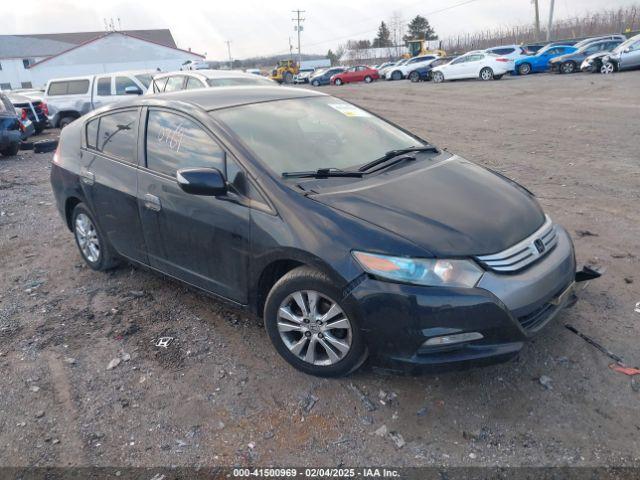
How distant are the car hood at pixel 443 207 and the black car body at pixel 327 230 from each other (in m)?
0.01

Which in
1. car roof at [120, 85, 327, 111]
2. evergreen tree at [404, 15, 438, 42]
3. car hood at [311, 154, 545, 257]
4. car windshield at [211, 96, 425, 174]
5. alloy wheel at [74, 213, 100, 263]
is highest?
evergreen tree at [404, 15, 438, 42]

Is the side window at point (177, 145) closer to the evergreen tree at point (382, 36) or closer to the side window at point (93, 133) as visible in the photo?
the side window at point (93, 133)

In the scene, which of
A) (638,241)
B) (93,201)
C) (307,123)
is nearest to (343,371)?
(307,123)

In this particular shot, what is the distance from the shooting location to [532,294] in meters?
2.87

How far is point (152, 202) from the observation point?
3.94 meters

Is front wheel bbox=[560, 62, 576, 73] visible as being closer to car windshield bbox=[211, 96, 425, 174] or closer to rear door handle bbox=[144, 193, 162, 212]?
car windshield bbox=[211, 96, 425, 174]

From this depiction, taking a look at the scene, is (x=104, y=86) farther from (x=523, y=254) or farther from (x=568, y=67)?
(x=568, y=67)

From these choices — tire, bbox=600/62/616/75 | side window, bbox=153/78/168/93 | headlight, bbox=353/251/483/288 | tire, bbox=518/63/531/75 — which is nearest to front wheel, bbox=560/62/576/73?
tire, bbox=518/63/531/75

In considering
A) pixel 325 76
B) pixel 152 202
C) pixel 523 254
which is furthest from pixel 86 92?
pixel 325 76

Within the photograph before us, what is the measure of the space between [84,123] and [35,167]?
736 centimetres

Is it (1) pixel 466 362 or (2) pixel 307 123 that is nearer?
(1) pixel 466 362

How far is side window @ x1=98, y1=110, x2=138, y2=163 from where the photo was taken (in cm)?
424

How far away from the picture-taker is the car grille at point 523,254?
2848 millimetres

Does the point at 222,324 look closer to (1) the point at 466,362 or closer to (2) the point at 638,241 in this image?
(1) the point at 466,362
